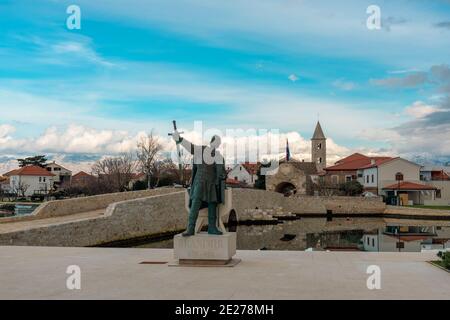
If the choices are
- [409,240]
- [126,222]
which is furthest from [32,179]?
[409,240]

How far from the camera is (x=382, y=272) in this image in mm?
10164

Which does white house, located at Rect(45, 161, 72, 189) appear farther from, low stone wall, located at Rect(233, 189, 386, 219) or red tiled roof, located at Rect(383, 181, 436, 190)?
red tiled roof, located at Rect(383, 181, 436, 190)

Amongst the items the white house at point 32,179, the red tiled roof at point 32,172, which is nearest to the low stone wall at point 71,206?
the white house at point 32,179

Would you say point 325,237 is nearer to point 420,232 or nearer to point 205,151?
point 420,232

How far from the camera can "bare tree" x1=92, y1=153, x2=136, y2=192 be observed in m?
57.0

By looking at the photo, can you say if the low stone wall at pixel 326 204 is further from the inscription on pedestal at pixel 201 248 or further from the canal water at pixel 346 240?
the inscription on pedestal at pixel 201 248

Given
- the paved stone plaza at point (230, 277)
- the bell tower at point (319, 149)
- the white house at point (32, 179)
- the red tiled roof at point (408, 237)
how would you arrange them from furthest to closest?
1. the bell tower at point (319, 149)
2. the white house at point (32, 179)
3. the red tiled roof at point (408, 237)
4. the paved stone plaza at point (230, 277)

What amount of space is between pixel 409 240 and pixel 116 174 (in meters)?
38.8

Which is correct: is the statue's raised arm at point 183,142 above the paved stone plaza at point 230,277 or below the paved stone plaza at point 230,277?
above

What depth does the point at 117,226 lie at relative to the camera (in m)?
25.3

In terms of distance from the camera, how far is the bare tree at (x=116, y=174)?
57000mm

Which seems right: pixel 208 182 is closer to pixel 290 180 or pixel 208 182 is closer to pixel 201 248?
pixel 201 248

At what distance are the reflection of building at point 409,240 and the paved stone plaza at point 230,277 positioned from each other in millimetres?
10756
